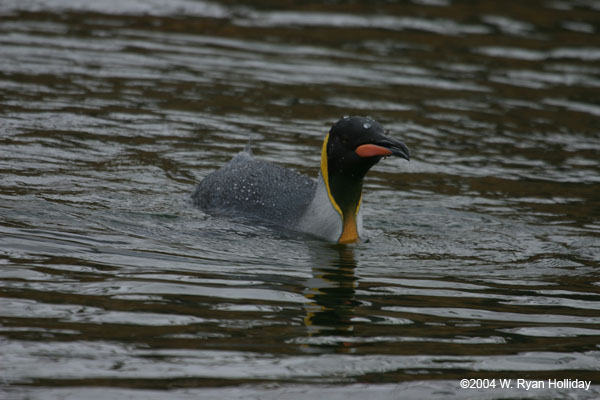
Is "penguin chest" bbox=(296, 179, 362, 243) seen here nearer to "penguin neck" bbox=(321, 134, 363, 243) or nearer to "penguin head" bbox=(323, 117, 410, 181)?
"penguin neck" bbox=(321, 134, 363, 243)

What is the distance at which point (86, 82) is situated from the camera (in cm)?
1441

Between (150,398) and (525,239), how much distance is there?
519cm

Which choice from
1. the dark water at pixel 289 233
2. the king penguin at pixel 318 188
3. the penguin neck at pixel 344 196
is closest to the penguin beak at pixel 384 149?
the king penguin at pixel 318 188

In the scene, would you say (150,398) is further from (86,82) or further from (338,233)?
(86,82)

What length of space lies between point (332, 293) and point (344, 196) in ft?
5.97

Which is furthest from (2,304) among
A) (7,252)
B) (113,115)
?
(113,115)

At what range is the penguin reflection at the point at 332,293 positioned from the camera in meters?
6.42

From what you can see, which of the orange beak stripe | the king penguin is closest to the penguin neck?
the king penguin

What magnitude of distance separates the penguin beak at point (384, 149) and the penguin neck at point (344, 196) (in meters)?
Result: 0.51

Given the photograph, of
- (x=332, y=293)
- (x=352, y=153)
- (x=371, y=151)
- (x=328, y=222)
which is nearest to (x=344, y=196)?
(x=328, y=222)

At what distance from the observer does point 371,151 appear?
323 inches

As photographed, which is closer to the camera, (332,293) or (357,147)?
(332,293)

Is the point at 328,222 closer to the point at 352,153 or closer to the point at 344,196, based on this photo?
the point at 344,196

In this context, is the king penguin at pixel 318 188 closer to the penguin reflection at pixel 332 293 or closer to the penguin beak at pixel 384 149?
the penguin beak at pixel 384 149
